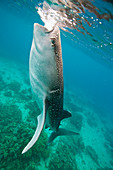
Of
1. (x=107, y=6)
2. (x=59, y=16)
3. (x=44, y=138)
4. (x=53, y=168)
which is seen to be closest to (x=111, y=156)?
(x=53, y=168)

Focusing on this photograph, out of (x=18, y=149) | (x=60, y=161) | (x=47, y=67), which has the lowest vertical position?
(x=60, y=161)

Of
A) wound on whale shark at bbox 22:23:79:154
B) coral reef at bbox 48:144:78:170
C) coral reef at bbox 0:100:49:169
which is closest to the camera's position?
wound on whale shark at bbox 22:23:79:154

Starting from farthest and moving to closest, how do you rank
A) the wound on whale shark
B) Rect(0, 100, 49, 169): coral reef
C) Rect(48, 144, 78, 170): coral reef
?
Rect(48, 144, 78, 170): coral reef → Rect(0, 100, 49, 169): coral reef → the wound on whale shark

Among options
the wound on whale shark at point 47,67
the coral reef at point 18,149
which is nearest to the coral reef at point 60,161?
the coral reef at point 18,149

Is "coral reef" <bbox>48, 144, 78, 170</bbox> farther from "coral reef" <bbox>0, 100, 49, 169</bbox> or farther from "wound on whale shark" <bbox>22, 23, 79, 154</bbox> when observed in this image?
"wound on whale shark" <bbox>22, 23, 79, 154</bbox>

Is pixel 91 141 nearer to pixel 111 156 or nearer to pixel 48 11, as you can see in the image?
pixel 111 156

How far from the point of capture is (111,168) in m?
11.6

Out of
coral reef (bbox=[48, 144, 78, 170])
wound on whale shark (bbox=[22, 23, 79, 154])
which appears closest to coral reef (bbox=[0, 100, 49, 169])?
coral reef (bbox=[48, 144, 78, 170])

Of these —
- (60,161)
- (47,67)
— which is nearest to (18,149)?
(60,161)

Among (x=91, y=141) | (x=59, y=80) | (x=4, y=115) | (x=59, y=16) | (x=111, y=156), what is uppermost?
(x=59, y=16)

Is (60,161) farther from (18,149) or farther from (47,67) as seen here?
(47,67)

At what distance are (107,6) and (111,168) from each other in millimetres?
16198

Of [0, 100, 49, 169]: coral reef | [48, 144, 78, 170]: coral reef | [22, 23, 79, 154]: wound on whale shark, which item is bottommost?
[48, 144, 78, 170]: coral reef

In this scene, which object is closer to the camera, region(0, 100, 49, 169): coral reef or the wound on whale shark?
the wound on whale shark
